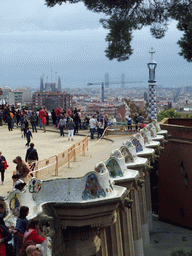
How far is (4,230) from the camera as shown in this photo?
8.05m

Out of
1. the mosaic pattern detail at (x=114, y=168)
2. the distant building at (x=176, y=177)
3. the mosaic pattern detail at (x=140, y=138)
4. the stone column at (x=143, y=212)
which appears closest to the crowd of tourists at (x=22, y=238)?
the mosaic pattern detail at (x=114, y=168)

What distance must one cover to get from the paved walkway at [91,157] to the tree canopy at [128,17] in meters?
4.41

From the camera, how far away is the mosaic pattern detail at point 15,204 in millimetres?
9611

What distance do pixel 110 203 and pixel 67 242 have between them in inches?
52.0

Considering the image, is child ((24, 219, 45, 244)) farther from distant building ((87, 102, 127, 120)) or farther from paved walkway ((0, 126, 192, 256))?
distant building ((87, 102, 127, 120))

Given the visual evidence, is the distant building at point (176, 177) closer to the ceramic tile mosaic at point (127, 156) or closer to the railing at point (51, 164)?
the railing at point (51, 164)

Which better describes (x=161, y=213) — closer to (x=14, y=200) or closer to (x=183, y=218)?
(x=183, y=218)

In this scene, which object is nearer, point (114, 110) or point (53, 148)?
A: point (53, 148)

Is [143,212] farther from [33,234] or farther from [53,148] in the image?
[33,234]

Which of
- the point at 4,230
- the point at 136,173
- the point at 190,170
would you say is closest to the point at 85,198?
the point at 4,230

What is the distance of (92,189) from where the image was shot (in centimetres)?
1113

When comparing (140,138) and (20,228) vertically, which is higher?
(140,138)

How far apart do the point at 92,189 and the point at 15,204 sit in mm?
1997

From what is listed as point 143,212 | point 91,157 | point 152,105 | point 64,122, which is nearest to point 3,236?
point 91,157
